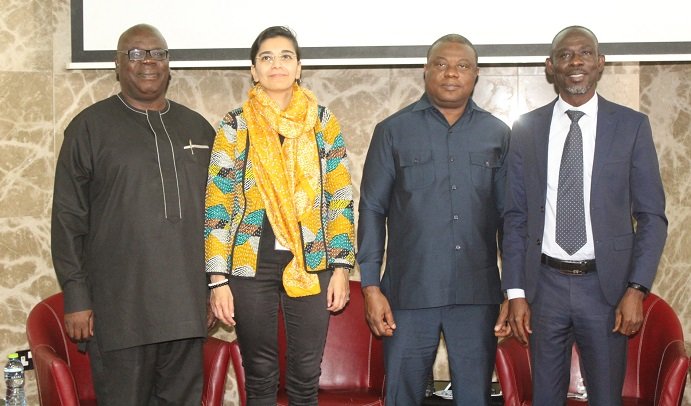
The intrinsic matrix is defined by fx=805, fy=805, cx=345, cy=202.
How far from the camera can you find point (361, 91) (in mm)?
3885

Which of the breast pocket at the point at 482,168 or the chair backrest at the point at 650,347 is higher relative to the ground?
the breast pocket at the point at 482,168

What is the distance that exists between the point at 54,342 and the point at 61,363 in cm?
34

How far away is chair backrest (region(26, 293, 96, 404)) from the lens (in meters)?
3.12

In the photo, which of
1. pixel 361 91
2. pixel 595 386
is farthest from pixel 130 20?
pixel 595 386

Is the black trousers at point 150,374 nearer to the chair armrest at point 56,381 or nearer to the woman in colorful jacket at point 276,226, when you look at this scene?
the chair armrest at point 56,381

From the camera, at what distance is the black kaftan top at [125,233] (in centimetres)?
287

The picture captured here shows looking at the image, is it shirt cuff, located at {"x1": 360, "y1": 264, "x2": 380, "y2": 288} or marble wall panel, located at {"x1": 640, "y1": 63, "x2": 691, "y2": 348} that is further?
marble wall panel, located at {"x1": 640, "y1": 63, "x2": 691, "y2": 348}

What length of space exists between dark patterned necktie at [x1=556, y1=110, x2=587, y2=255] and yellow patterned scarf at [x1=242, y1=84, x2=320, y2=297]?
877mm

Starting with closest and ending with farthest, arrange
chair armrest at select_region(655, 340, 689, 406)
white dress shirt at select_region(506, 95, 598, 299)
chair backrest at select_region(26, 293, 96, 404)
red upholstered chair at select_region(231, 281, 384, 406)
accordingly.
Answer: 1. white dress shirt at select_region(506, 95, 598, 299)
2. chair armrest at select_region(655, 340, 689, 406)
3. chair backrest at select_region(26, 293, 96, 404)
4. red upholstered chair at select_region(231, 281, 384, 406)

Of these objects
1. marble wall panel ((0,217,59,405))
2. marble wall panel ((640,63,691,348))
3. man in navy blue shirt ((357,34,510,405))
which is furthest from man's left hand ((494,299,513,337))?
marble wall panel ((0,217,59,405))

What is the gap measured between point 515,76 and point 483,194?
1039 millimetres

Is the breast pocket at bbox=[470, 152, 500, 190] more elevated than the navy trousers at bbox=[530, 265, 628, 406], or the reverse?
the breast pocket at bbox=[470, 152, 500, 190]

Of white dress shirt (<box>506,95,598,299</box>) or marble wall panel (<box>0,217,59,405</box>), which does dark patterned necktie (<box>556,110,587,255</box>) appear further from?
marble wall panel (<box>0,217,59,405</box>)

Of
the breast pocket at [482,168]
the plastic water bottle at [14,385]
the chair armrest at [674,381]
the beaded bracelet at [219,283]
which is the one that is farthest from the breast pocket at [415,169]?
the plastic water bottle at [14,385]
